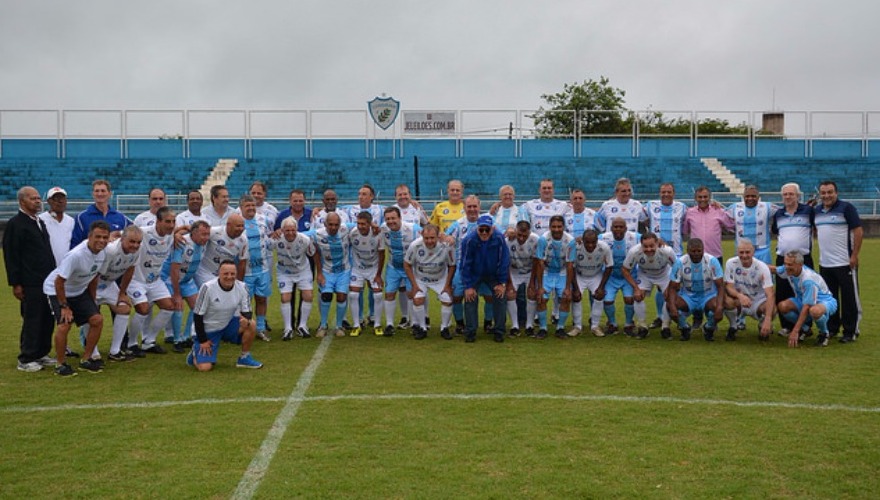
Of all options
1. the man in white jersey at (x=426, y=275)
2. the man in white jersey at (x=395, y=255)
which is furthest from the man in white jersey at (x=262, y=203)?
the man in white jersey at (x=426, y=275)

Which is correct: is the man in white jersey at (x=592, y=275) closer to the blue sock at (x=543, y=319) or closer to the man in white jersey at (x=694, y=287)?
the blue sock at (x=543, y=319)

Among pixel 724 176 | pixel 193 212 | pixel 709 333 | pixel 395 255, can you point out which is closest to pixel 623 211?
pixel 709 333

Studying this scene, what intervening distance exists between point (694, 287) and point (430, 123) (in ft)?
92.8

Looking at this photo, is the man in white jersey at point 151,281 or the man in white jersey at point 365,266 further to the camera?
the man in white jersey at point 365,266

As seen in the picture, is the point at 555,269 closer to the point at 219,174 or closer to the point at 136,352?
the point at 136,352

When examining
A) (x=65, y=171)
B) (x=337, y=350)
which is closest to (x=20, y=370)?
(x=337, y=350)

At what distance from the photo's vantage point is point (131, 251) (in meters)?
8.87

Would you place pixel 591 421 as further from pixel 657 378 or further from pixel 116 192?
pixel 116 192

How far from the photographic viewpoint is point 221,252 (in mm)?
10188

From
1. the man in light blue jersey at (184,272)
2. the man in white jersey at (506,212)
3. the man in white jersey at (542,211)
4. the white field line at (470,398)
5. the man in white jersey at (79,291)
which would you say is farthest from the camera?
the man in white jersey at (542,211)

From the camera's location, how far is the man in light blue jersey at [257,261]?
10586mm

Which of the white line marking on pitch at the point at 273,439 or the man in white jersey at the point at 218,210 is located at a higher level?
the man in white jersey at the point at 218,210

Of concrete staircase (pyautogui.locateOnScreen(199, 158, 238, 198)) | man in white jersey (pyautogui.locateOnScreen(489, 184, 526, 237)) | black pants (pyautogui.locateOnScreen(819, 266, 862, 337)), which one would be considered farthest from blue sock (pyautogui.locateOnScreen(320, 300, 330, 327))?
concrete staircase (pyautogui.locateOnScreen(199, 158, 238, 198))

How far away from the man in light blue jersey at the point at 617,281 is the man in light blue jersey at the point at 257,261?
4.16 meters
